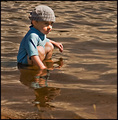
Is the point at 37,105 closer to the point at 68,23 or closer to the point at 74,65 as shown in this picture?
the point at 74,65

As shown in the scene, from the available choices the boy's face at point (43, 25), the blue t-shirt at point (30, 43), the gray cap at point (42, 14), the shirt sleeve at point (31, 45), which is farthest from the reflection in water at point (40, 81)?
the gray cap at point (42, 14)

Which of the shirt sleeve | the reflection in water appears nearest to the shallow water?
the reflection in water

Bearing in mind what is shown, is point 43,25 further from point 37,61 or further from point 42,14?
point 37,61

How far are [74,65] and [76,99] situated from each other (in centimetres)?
149

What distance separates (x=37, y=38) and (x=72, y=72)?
73 cm

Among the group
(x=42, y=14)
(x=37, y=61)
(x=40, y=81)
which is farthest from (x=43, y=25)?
(x=40, y=81)

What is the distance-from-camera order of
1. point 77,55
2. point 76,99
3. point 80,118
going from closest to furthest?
point 80,118 < point 76,99 < point 77,55

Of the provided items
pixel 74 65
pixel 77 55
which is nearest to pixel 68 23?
pixel 77 55

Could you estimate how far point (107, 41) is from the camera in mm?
6805

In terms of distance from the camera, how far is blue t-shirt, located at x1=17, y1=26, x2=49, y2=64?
489 centimetres

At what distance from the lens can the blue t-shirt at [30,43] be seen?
16.0 feet

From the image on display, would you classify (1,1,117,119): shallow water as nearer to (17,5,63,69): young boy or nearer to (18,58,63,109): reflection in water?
(18,58,63,109): reflection in water

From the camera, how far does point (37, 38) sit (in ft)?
16.5

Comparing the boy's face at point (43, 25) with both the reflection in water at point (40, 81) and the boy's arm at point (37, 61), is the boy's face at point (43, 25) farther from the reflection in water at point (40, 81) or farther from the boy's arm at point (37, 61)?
the reflection in water at point (40, 81)
